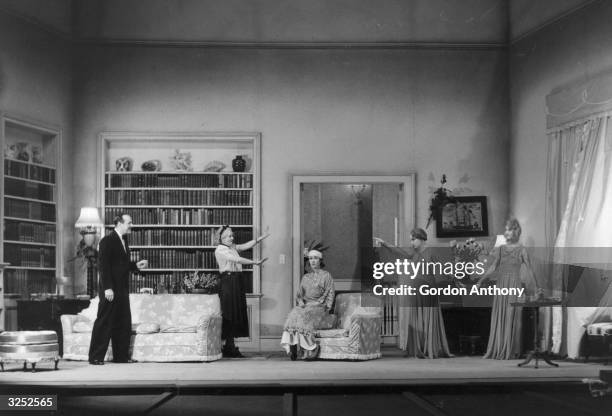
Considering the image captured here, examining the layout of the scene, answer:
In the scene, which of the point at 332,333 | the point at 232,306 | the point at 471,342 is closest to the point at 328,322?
the point at 332,333

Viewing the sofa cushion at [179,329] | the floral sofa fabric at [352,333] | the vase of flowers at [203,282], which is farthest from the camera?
the sofa cushion at [179,329]

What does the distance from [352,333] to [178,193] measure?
194 centimetres

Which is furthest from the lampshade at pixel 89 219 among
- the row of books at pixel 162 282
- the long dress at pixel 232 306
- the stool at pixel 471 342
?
the stool at pixel 471 342

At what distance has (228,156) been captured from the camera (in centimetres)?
579

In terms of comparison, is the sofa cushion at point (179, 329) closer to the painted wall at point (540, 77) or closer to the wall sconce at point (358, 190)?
the wall sconce at point (358, 190)

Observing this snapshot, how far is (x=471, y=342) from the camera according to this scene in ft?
20.7

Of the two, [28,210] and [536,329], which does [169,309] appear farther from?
[536,329]

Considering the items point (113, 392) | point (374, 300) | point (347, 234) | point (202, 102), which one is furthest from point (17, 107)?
point (374, 300)

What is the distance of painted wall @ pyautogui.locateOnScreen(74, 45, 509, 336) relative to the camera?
223 inches

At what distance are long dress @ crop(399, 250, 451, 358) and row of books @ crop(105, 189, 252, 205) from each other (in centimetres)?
120

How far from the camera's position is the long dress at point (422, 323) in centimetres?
557

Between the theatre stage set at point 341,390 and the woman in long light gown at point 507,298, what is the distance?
4.1 inches

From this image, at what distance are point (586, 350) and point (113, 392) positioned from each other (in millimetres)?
3035

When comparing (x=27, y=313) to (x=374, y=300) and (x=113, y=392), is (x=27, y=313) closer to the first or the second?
(x=113, y=392)
